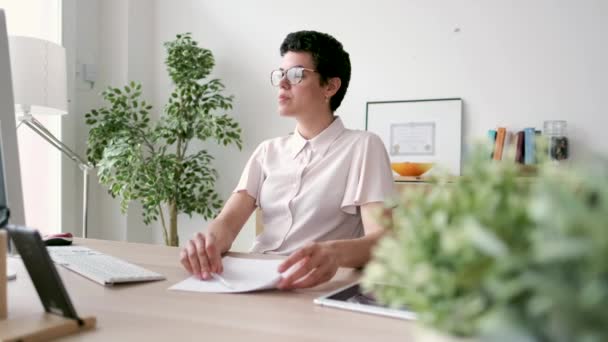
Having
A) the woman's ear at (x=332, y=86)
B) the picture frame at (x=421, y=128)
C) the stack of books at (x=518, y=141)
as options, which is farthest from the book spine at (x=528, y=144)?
the woman's ear at (x=332, y=86)

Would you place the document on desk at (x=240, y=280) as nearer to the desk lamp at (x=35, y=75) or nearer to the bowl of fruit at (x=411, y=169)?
the desk lamp at (x=35, y=75)

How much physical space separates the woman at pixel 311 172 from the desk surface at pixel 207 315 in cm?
48

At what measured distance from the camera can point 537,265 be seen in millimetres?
274

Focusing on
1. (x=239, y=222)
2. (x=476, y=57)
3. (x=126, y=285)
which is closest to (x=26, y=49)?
(x=239, y=222)

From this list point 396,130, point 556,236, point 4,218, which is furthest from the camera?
point 396,130

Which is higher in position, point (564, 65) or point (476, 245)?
point (564, 65)

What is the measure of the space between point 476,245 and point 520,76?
332 cm

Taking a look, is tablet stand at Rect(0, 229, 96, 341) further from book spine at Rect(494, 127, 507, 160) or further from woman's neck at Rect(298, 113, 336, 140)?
book spine at Rect(494, 127, 507, 160)

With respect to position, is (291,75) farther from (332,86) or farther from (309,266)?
(309,266)

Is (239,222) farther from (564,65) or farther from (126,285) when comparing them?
(564,65)

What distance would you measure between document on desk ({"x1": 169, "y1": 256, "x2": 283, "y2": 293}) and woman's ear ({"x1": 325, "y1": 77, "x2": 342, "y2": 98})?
0.84 m

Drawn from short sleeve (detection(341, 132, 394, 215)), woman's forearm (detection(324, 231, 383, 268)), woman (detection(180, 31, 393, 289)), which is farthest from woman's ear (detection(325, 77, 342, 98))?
woman's forearm (detection(324, 231, 383, 268))

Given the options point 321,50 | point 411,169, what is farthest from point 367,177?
point 411,169

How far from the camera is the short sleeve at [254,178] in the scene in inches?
71.5
